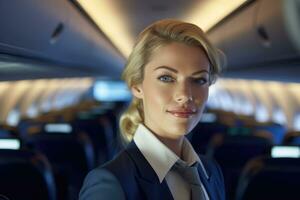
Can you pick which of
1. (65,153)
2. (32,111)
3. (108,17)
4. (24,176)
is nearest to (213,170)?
(24,176)

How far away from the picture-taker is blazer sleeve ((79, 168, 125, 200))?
1.28m

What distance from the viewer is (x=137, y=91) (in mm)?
1583

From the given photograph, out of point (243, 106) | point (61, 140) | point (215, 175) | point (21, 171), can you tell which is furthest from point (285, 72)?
point (243, 106)

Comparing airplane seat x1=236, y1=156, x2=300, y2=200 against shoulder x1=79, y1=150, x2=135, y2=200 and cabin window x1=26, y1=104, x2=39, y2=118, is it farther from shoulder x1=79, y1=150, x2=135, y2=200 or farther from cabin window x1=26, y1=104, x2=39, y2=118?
cabin window x1=26, y1=104, x2=39, y2=118

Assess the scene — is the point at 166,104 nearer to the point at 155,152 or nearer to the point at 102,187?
the point at 155,152

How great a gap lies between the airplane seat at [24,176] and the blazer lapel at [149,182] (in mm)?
1560

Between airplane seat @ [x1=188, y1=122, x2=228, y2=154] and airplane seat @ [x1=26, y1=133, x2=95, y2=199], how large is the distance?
1699mm

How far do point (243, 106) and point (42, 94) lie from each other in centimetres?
536

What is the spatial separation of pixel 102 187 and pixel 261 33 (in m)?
3.93

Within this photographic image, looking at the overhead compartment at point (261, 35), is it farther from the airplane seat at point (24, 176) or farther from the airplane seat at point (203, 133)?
the airplane seat at point (24, 176)

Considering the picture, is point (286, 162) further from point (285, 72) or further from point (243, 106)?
point (243, 106)

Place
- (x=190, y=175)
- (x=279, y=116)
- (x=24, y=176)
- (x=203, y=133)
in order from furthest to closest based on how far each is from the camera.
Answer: (x=279, y=116) → (x=203, y=133) → (x=24, y=176) → (x=190, y=175)

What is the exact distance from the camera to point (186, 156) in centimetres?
160

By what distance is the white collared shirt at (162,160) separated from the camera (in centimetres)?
148
